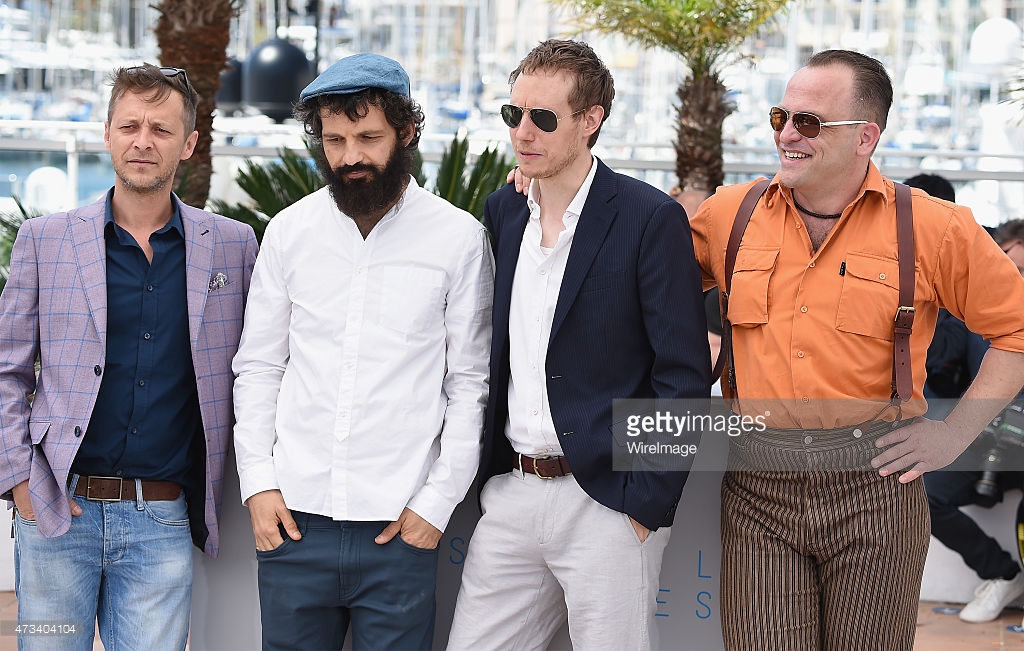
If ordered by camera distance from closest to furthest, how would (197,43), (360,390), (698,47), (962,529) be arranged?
(360,390), (962,529), (197,43), (698,47)

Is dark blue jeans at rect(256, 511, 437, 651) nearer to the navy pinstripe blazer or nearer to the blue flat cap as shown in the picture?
the navy pinstripe blazer

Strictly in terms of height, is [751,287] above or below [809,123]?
below

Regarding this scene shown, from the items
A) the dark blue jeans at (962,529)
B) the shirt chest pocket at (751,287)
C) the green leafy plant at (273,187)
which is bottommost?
the dark blue jeans at (962,529)

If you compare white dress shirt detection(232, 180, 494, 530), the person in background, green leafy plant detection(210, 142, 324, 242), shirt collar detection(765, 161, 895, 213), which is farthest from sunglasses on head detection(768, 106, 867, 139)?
green leafy plant detection(210, 142, 324, 242)

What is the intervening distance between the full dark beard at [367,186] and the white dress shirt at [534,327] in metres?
0.37

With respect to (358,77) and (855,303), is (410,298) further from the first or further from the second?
(855,303)

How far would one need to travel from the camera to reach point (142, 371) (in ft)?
9.20

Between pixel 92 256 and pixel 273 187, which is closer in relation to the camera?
pixel 92 256

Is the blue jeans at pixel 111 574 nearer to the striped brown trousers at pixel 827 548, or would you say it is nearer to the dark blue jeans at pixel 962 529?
the striped brown trousers at pixel 827 548

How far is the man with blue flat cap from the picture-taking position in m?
2.71

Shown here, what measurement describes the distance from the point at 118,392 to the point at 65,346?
18 cm

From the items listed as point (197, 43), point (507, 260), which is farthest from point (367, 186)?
point (197, 43)

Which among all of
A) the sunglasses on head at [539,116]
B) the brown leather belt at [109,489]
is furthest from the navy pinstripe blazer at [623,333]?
the brown leather belt at [109,489]

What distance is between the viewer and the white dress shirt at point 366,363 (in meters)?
2.71
